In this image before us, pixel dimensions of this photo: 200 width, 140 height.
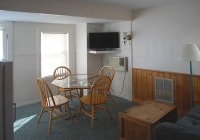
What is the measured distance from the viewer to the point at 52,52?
470 centimetres

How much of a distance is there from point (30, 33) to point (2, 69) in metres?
3.15

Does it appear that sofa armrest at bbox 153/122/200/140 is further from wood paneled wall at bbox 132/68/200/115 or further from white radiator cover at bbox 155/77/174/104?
white radiator cover at bbox 155/77/174/104

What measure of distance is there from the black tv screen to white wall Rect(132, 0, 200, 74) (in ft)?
2.05

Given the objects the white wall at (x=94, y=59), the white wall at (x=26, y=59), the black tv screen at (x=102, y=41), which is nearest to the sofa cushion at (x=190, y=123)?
the black tv screen at (x=102, y=41)

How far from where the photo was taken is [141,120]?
2.35 metres

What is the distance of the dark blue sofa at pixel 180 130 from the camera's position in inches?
70.7

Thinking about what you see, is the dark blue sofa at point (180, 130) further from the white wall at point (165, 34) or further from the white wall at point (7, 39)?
the white wall at point (7, 39)

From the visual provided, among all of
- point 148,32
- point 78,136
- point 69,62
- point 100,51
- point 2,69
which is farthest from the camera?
point 69,62

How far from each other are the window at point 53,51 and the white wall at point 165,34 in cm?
190

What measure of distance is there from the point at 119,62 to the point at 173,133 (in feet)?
9.41

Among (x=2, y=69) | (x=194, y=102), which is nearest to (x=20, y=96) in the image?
(x=2, y=69)

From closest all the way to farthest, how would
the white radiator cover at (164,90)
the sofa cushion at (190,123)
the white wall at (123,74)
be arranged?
the sofa cushion at (190,123), the white radiator cover at (164,90), the white wall at (123,74)

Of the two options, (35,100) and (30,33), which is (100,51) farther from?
(35,100)

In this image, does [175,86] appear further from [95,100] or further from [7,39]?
[7,39]
